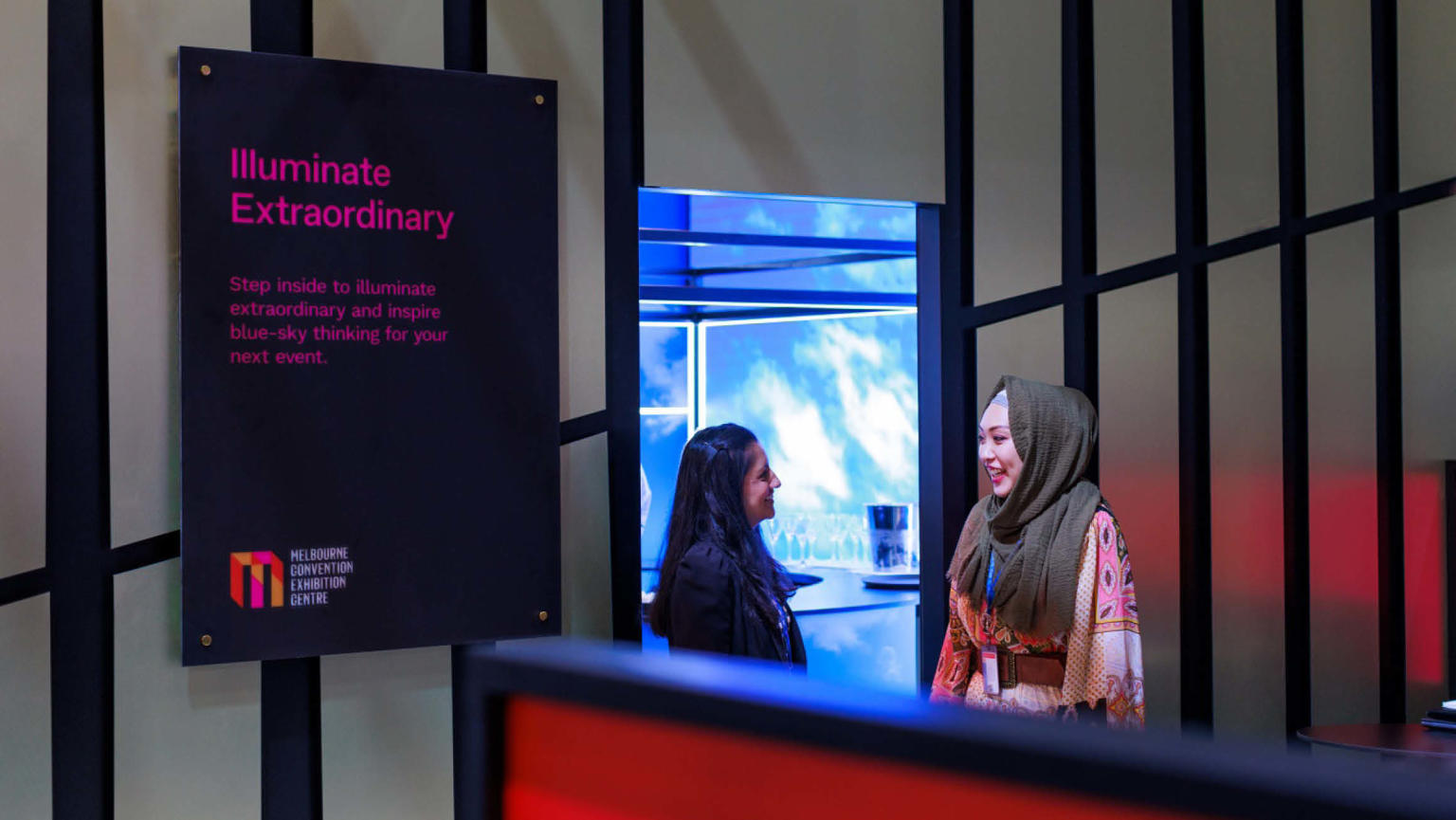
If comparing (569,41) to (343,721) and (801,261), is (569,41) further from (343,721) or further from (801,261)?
(801,261)

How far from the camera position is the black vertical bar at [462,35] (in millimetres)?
3102

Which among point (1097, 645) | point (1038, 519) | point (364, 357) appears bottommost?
point (1097, 645)

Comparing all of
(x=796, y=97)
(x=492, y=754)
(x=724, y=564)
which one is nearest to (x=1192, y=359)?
(x=796, y=97)

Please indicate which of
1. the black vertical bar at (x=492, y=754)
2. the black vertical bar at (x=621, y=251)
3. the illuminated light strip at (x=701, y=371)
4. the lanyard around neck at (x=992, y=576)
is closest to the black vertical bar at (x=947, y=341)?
the lanyard around neck at (x=992, y=576)

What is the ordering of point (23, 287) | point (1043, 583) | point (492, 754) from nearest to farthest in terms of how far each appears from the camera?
point (492, 754) < point (23, 287) < point (1043, 583)

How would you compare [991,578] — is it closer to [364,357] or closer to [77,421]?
[364,357]

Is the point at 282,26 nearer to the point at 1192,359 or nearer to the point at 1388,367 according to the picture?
the point at 1192,359

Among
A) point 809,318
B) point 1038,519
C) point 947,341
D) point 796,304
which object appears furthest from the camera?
point 809,318

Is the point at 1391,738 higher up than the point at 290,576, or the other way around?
the point at 290,576

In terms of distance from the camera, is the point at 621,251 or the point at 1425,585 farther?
the point at 1425,585

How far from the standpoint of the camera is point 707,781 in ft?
2.11

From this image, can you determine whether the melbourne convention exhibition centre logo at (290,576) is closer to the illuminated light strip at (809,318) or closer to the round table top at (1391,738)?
the round table top at (1391,738)

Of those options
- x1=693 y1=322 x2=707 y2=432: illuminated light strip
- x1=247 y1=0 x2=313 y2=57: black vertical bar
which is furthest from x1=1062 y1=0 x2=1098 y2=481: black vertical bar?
x1=693 y1=322 x2=707 y2=432: illuminated light strip

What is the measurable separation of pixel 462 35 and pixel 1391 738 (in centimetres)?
288
